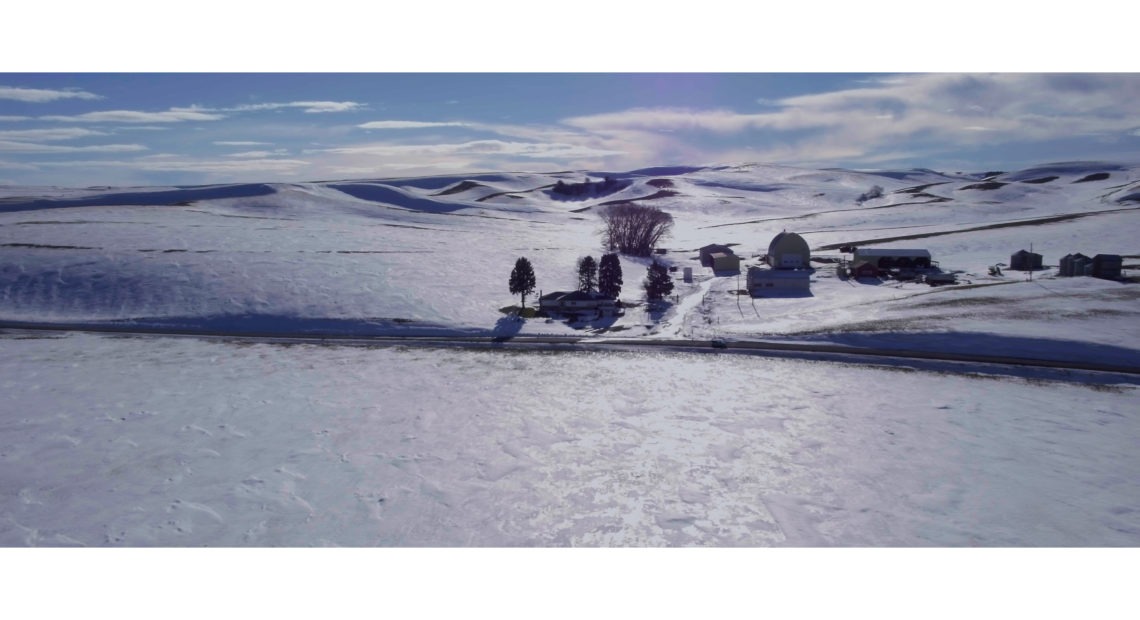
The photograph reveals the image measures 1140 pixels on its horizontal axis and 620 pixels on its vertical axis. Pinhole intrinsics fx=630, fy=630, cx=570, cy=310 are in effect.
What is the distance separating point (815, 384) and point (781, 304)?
54.1ft

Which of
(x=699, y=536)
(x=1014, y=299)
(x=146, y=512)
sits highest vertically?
(x=1014, y=299)

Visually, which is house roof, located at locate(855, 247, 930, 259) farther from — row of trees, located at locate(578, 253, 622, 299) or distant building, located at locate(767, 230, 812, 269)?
row of trees, located at locate(578, 253, 622, 299)

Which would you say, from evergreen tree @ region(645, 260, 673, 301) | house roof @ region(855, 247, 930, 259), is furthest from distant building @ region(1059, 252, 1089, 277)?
evergreen tree @ region(645, 260, 673, 301)

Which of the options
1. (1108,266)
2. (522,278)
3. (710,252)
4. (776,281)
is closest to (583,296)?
(522,278)

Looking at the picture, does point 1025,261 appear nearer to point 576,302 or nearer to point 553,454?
point 576,302

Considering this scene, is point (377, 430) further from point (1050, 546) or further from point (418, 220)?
point (418, 220)

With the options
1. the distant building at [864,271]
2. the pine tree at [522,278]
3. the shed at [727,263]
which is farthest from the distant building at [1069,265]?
the pine tree at [522,278]

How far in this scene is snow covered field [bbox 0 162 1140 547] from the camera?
14586 mm

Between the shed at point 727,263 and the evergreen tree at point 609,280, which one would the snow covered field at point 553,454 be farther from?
the shed at point 727,263

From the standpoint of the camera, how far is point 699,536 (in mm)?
13812

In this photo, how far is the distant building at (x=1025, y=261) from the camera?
163 feet

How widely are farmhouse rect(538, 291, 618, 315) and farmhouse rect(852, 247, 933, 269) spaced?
25.0m

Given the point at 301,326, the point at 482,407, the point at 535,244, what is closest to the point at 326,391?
the point at 482,407

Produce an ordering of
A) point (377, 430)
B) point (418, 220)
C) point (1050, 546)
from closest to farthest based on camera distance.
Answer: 1. point (1050, 546)
2. point (377, 430)
3. point (418, 220)
